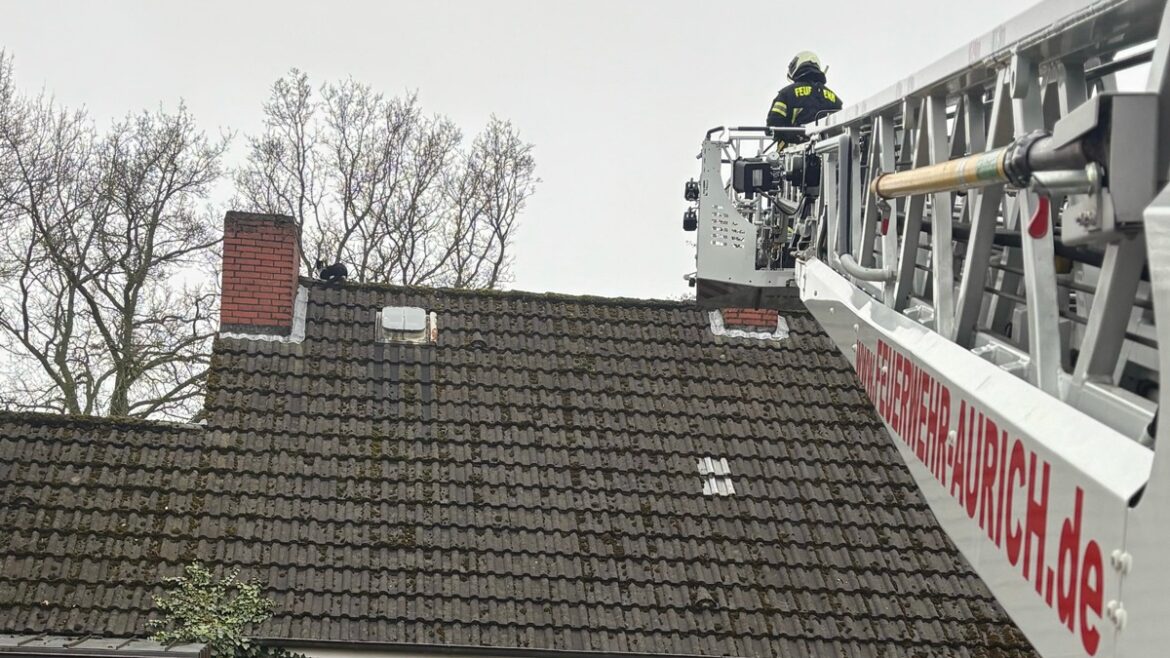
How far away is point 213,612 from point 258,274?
164 inches

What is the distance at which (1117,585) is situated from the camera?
9.30ft

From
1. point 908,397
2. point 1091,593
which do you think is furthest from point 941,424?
point 1091,593

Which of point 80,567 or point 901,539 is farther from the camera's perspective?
point 901,539

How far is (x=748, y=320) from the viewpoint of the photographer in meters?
15.0

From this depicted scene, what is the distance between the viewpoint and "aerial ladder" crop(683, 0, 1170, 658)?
112 inches

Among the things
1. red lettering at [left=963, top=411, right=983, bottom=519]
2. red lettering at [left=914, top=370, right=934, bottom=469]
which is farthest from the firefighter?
red lettering at [left=963, top=411, right=983, bottom=519]

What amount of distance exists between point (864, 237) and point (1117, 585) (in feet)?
10.9

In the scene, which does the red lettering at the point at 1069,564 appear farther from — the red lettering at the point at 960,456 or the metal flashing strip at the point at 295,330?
the metal flashing strip at the point at 295,330

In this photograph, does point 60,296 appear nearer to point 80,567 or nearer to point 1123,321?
point 80,567

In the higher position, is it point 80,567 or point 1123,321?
point 1123,321

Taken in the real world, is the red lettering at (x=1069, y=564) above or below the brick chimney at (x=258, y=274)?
below

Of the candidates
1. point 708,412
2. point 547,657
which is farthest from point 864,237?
point 708,412

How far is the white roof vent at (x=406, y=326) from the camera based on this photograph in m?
14.1

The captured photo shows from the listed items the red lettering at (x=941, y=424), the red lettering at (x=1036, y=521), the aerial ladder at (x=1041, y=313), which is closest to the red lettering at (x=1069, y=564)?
the aerial ladder at (x=1041, y=313)
